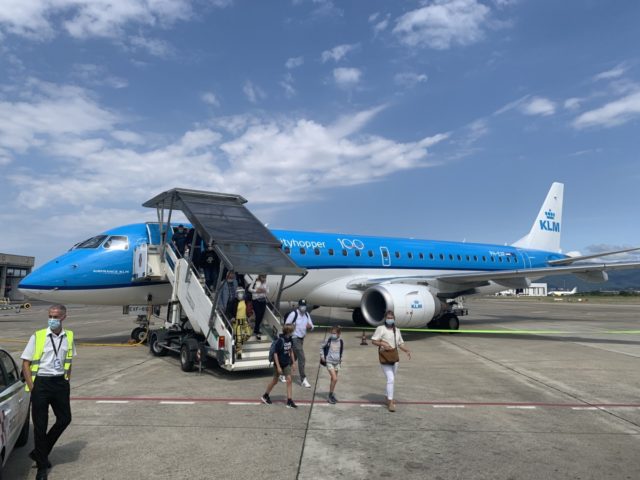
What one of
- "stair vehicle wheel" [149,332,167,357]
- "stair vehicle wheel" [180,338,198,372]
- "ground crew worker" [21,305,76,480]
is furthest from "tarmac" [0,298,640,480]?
"stair vehicle wheel" [149,332,167,357]

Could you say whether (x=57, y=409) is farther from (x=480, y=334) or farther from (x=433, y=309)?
(x=480, y=334)

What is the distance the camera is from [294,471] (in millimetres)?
5141

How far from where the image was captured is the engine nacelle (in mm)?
16047

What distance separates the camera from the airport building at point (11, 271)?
200ft

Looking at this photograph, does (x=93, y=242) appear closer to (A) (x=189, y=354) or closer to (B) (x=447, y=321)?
(A) (x=189, y=354)

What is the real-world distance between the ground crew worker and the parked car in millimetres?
145

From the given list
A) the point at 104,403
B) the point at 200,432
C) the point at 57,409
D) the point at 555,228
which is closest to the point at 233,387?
the point at 104,403

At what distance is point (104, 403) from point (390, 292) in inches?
406

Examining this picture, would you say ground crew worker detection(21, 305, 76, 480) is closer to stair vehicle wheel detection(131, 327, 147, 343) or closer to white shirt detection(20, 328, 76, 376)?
white shirt detection(20, 328, 76, 376)

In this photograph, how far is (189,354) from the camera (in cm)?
1076

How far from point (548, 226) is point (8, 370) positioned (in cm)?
3174

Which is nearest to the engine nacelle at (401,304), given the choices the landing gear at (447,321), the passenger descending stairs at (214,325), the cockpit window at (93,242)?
the landing gear at (447,321)

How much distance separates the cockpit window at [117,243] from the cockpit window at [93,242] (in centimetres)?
25

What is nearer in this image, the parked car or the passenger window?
the parked car
